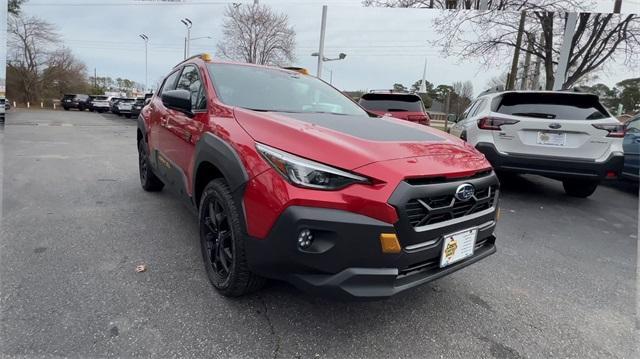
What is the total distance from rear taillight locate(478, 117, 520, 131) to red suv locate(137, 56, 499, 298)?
267cm

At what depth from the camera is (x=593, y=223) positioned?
452cm

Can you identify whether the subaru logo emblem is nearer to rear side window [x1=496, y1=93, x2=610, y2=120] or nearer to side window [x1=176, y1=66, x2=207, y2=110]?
side window [x1=176, y1=66, x2=207, y2=110]

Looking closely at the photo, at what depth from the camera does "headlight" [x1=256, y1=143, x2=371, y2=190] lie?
1794 millimetres


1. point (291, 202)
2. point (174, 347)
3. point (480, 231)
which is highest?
point (291, 202)

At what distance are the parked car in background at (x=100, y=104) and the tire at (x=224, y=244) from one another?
109ft

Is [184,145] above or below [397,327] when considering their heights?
above

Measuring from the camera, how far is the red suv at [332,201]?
1749 mm

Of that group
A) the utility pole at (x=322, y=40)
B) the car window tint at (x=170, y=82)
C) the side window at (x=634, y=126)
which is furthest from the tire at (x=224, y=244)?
the utility pole at (x=322, y=40)

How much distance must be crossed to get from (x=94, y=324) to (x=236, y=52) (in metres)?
30.2

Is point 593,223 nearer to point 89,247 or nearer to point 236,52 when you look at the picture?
point 89,247

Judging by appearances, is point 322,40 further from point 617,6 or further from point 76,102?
point 76,102

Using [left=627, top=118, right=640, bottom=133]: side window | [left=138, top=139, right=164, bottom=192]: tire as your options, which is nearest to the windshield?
[left=138, top=139, right=164, bottom=192]: tire

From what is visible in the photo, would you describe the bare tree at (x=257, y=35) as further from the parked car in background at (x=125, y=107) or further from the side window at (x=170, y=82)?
the side window at (x=170, y=82)

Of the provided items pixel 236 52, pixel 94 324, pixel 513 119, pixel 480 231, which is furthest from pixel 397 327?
pixel 236 52
